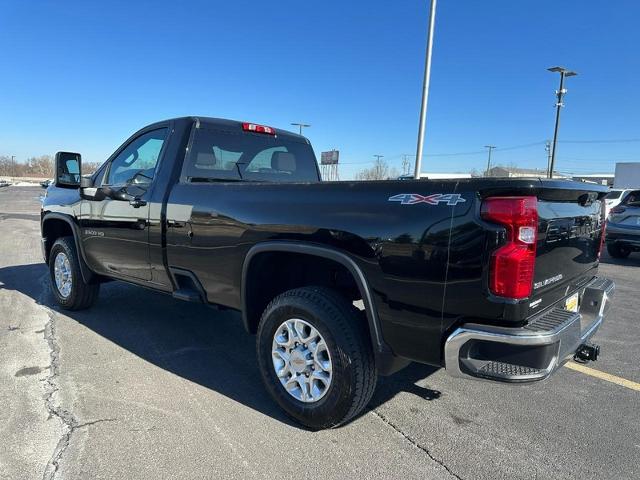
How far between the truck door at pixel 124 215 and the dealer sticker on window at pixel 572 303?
321 centimetres

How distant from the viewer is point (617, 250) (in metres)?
10.5

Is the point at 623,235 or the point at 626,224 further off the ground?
the point at 626,224

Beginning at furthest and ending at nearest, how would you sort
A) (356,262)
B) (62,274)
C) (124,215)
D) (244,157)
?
(62,274) → (244,157) → (124,215) → (356,262)

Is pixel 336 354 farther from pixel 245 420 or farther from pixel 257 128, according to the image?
pixel 257 128

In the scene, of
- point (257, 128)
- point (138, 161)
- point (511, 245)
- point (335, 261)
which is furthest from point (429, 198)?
point (138, 161)

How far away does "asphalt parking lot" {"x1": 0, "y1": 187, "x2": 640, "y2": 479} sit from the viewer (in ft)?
8.35

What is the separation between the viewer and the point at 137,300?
19.3 ft

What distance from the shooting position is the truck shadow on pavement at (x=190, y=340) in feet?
11.5

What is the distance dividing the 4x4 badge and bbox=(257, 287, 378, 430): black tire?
75 centimetres

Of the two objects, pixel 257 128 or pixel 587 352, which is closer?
pixel 587 352

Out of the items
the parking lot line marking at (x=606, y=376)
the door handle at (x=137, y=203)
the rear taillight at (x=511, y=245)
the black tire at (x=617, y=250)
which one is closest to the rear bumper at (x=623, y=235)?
the black tire at (x=617, y=250)

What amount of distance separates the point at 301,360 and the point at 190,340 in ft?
6.35

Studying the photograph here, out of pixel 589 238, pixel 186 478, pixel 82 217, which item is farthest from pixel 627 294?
pixel 82 217

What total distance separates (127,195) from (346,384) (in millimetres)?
2629
